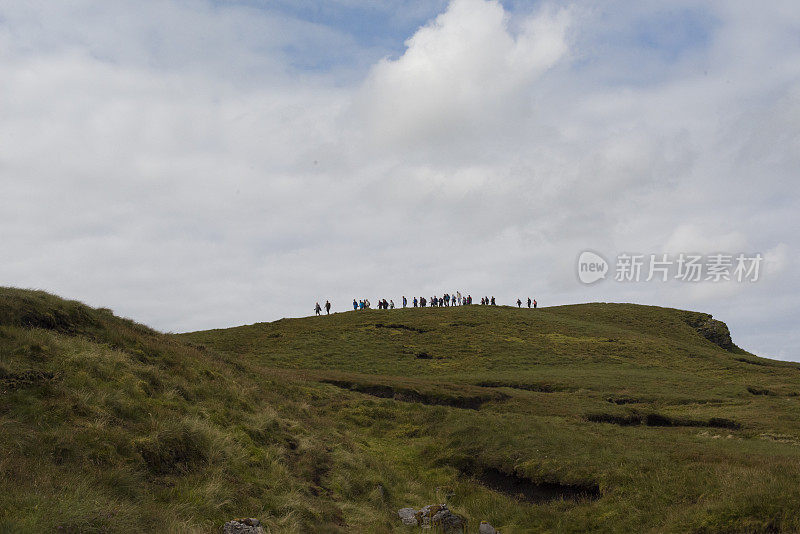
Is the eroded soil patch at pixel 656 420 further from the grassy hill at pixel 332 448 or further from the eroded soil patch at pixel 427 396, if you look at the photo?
the eroded soil patch at pixel 427 396

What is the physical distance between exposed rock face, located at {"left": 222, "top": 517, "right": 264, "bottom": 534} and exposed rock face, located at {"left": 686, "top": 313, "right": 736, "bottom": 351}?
329 feet

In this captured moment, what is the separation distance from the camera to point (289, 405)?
82.5 feet

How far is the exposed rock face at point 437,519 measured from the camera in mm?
14891

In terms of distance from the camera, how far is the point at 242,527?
10445 mm

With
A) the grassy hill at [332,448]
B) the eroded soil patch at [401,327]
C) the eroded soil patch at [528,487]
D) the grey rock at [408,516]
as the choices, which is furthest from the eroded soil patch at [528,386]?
the grey rock at [408,516]

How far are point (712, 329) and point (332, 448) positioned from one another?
95.4m

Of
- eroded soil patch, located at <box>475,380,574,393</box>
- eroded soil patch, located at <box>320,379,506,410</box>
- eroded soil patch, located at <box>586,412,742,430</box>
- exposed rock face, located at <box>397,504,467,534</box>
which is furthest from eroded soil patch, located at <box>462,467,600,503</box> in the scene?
eroded soil patch, located at <box>475,380,574,393</box>

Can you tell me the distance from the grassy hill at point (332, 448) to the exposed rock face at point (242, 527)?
14.0 inches

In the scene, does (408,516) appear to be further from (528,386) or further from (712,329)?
(712,329)

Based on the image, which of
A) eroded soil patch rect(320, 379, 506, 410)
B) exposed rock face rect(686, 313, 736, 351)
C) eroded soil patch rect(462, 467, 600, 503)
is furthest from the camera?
exposed rock face rect(686, 313, 736, 351)

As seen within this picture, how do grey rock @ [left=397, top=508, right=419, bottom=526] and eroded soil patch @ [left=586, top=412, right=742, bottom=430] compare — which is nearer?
grey rock @ [left=397, top=508, right=419, bottom=526]

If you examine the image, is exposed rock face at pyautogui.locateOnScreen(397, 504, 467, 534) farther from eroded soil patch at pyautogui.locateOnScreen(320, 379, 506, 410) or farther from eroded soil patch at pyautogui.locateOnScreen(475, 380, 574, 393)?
eroded soil patch at pyautogui.locateOnScreen(475, 380, 574, 393)

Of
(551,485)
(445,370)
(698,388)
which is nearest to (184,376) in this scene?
(551,485)

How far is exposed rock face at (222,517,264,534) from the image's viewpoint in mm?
10320
